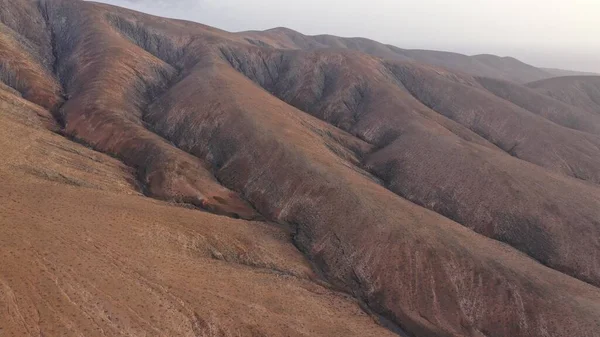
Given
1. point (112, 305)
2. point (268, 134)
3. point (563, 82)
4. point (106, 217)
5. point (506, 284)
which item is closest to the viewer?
point (112, 305)

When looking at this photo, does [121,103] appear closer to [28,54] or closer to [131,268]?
[28,54]

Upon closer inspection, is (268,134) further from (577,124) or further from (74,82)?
(577,124)

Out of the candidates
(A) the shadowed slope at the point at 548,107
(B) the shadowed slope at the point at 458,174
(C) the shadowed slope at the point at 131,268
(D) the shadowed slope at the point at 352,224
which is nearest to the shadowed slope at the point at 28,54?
(D) the shadowed slope at the point at 352,224

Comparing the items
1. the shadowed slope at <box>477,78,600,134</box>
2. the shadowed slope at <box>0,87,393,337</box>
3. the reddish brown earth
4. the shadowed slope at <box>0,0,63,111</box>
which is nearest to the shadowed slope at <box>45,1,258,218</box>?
the reddish brown earth

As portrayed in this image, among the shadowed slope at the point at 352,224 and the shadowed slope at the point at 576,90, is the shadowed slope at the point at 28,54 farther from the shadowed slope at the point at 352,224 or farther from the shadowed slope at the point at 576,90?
the shadowed slope at the point at 576,90

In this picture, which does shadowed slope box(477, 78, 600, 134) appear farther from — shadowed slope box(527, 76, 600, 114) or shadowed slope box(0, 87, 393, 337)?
shadowed slope box(0, 87, 393, 337)

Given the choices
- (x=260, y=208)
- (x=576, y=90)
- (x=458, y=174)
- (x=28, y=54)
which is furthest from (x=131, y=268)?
(x=576, y=90)

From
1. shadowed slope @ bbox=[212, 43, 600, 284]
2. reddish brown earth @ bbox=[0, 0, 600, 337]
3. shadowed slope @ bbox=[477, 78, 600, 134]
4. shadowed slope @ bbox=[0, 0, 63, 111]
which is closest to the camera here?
reddish brown earth @ bbox=[0, 0, 600, 337]

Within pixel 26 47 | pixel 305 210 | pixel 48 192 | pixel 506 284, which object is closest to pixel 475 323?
pixel 506 284
